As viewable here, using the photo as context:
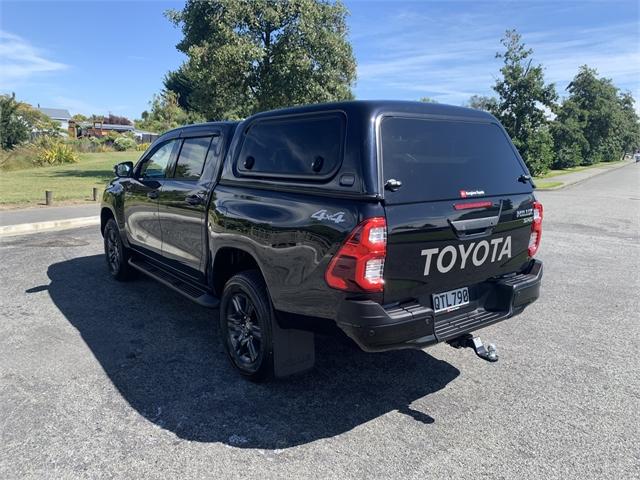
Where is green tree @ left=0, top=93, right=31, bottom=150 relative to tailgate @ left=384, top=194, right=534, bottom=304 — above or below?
above

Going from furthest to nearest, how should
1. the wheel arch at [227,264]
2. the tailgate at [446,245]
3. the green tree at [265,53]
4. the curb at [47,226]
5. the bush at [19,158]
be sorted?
the bush at [19,158] → the green tree at [265,53] → the curb at [47,226] → the wheel arch at [227,264] → the tailgate at [446,245]

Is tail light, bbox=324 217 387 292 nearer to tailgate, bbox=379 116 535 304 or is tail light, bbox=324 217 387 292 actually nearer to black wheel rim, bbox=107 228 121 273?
tailgate, bbox=379 116 535 304

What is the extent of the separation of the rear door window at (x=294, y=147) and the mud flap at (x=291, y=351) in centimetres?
106

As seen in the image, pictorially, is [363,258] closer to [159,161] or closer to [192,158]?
[192,158]

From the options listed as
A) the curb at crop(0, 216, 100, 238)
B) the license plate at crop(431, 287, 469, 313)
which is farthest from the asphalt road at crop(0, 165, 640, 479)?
the curb at crop(0, 216, 100, 238)

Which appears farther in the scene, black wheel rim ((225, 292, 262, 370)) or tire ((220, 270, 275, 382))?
black wheel rim ((225, 292, 262, 370))

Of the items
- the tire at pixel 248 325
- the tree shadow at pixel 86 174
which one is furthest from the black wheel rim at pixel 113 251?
the tree shadow at pixel 86 174

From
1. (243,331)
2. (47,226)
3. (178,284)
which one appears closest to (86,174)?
(47,226)

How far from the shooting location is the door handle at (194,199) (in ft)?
13.4

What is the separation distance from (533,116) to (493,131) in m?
25.8

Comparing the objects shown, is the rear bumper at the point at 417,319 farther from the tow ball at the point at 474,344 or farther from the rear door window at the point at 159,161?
the rear door window at the point at 159,161

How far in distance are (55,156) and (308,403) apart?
30.8 meters

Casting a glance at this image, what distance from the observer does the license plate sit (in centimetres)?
302

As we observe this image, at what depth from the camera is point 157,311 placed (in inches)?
197
